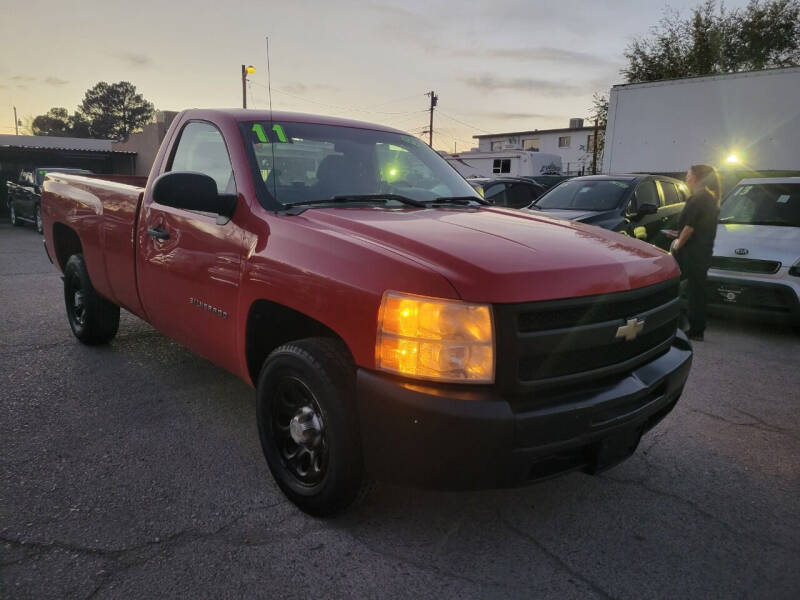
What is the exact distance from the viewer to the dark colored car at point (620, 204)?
7.93 metres

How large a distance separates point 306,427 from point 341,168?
1.49 meters

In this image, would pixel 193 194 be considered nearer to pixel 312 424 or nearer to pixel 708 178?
pixel 312 424

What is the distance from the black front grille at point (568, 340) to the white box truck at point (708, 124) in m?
12.3

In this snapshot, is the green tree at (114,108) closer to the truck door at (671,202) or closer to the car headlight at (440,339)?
the truck door at (671,202)

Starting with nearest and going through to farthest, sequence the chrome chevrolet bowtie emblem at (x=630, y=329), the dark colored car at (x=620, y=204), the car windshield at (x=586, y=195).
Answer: the chrome chevrolet bowtie emblem at (x=630, y=329) < the dark colored car at (x=620, y=204) < the car windshield at (x=586, y=195)

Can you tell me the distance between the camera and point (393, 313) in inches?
80.7

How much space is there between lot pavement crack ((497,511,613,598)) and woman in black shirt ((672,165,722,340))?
13.4 ft

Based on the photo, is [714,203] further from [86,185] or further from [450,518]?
[86,185]

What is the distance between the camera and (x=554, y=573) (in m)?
2.24

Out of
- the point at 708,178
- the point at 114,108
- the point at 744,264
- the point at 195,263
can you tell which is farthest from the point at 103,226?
the point at 114,108

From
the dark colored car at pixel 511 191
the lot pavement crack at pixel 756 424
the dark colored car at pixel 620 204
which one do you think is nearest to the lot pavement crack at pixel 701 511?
the lot pavement crack at pixel 756 424

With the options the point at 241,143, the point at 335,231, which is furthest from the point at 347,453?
the point at 241,143

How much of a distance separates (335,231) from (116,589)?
61.2 inches

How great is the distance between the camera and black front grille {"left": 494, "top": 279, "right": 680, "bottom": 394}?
2000 millimetres
